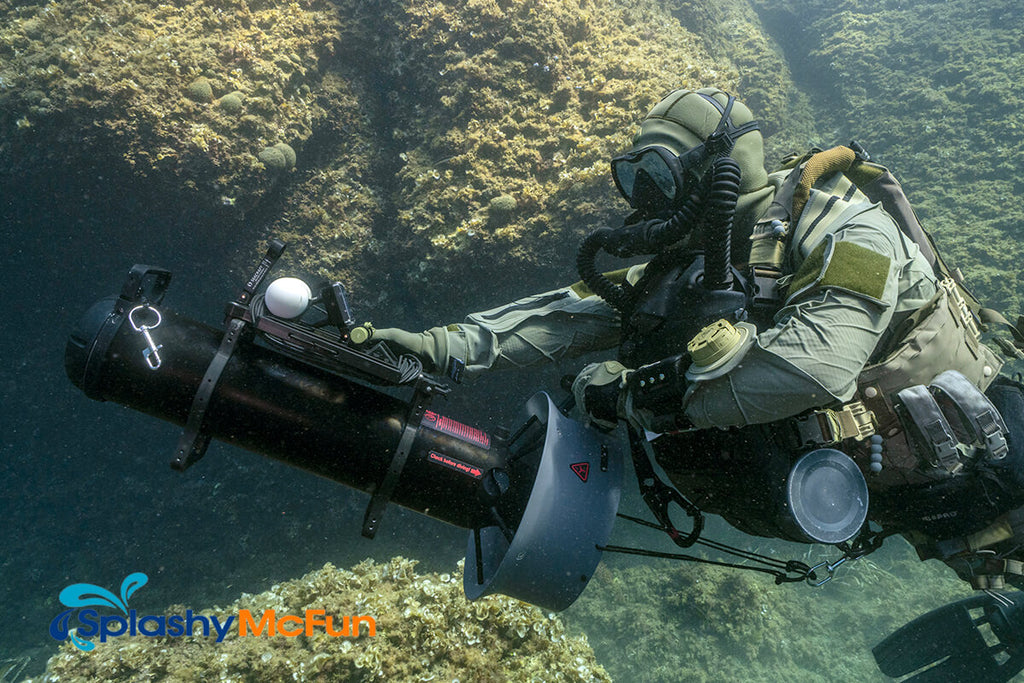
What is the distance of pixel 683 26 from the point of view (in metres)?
7.30

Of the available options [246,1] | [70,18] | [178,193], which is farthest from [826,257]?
[70,18]

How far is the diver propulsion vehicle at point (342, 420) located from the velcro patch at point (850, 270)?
1220 millimetres

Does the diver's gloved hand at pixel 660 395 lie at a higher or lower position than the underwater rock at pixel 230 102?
higher

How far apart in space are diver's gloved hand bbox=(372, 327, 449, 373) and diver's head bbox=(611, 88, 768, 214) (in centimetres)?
126

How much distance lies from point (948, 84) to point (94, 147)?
10800mm

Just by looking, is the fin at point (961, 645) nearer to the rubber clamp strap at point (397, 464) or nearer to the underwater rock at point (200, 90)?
the rubber clamp strap at point (397, 464)

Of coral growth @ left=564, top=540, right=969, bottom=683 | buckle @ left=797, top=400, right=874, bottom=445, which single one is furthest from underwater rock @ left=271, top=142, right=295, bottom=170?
coral growth @ left=564, top=540, right=969, bottom=683

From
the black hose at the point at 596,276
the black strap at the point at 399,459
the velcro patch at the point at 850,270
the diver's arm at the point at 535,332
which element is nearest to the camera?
the velcro patch at the point at 850,270

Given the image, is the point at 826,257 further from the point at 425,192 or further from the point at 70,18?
the point at 70,18

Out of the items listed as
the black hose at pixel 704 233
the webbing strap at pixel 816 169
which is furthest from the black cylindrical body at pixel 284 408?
the webbing strap at pixel 816 169

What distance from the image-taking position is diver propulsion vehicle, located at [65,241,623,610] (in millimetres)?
1967

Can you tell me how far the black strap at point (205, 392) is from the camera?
6.50 feet

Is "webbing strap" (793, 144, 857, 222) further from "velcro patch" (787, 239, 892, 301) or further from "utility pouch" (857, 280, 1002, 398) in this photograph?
"utility pouch" (857, 280, 1002, 398)

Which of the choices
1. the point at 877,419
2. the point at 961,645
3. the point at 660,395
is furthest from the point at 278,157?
the point at 961,645
